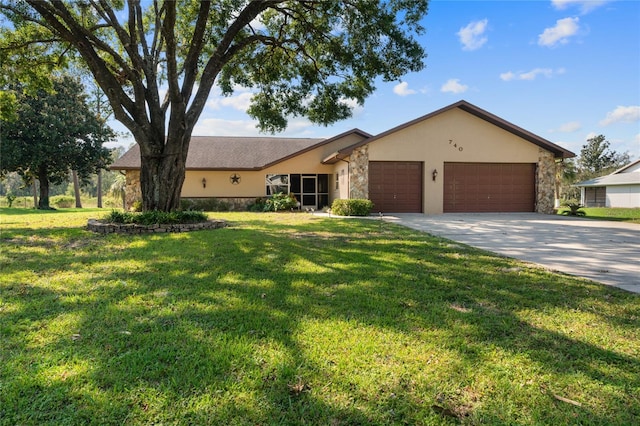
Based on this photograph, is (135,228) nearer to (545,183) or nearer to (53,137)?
(545,183)

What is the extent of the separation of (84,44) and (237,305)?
9222 mm

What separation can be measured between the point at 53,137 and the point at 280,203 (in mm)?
16127

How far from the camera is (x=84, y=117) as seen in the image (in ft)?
81.4

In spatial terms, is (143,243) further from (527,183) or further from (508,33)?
(527,183)

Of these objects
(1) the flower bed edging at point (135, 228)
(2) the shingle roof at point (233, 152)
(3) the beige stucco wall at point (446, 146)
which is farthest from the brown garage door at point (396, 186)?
(1) the flower bed edging at point (135, 228)

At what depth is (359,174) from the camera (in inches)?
630

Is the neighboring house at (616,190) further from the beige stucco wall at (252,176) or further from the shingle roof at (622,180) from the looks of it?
the beige stucco wall at (252,176)

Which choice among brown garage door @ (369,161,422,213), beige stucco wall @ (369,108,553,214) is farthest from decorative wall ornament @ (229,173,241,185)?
beige stucco wall @ (369,108,553,214)

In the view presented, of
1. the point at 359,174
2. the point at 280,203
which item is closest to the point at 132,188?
the point at 280,203

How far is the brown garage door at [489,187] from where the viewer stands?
16812 millimetres

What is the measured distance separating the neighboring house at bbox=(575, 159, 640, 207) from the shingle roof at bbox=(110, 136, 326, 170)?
81.4 feet

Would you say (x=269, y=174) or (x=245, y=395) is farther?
(x=269, y=174)

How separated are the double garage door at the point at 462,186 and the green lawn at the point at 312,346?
446 inches

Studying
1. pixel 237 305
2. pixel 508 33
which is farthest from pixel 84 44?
pixel 508 33
